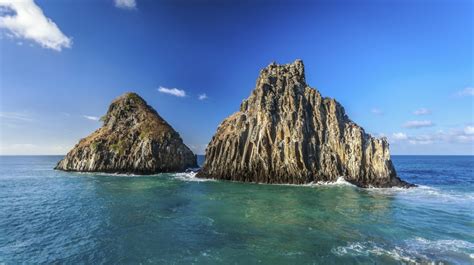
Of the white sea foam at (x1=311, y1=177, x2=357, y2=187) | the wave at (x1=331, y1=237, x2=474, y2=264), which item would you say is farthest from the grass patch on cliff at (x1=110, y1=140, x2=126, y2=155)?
the wave at (x1=331, y1=237, x2=474, y2=264)

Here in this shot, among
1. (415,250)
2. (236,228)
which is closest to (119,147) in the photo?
(236,228)

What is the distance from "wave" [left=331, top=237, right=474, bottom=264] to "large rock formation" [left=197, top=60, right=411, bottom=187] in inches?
1538

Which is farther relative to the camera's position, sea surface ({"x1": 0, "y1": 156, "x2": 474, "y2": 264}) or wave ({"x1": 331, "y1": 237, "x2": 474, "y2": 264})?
sea surface ({"x1": 0, "y1": 156, "x2": 474, "y2": 264})

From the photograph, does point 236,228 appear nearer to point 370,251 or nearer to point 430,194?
point 370,251

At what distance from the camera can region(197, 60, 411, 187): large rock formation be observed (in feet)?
223

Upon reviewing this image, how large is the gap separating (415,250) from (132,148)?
300 feet

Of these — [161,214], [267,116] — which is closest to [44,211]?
[161,214]

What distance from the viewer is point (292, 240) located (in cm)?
2678

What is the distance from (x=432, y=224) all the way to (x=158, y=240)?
97.1 ft

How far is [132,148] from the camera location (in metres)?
101

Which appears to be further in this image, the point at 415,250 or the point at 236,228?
the point at 236,228

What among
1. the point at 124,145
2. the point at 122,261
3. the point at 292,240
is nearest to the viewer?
the point at 122,261

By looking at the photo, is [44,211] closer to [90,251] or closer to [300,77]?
[90,251]

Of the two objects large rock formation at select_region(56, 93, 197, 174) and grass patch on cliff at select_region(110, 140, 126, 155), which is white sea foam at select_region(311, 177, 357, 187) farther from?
grass patch on cliff at select_region(110, 140, 126, 155)
